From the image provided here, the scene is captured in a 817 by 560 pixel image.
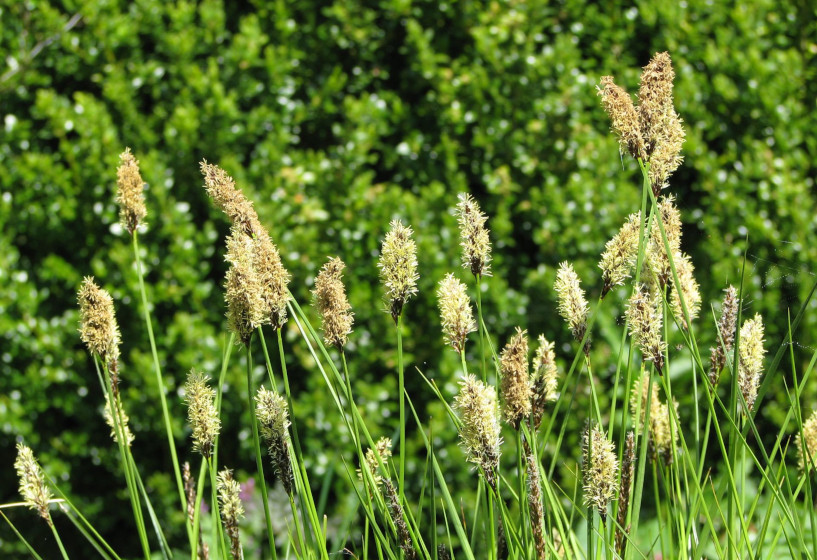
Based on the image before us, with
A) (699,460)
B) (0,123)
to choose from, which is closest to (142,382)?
(0,123)

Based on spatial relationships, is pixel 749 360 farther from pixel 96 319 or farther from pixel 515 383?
pixel 96 319

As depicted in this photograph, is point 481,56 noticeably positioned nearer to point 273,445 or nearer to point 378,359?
point 378,359

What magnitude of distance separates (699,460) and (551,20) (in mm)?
2994

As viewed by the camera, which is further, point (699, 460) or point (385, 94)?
point (385, 94)

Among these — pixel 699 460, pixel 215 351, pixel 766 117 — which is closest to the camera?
pixel 699 460

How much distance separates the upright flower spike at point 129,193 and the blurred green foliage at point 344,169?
2169 millimetres

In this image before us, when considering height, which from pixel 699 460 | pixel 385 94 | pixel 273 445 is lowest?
pixel 699 460

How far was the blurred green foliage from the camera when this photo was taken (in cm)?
365

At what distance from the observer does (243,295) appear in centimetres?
116

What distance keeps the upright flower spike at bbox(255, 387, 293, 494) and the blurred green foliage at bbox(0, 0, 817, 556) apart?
231 cm

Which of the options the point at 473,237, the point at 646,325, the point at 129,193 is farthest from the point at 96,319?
the point at 646,325

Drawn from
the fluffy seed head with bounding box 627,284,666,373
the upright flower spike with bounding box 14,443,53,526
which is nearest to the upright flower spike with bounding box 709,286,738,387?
the fluffy seed head with bounding box 627,284,666,373

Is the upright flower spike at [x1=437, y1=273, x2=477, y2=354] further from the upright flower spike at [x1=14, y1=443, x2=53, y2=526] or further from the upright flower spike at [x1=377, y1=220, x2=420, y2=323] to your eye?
the upright flower spike at [x1=14, y1=443, x2=53, y2=526]

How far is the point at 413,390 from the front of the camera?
378 centimetres
